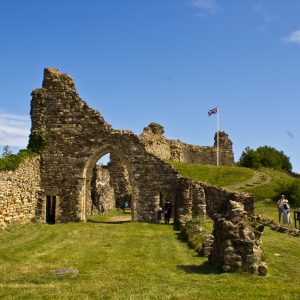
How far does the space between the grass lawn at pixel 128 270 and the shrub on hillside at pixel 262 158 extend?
3729 cm

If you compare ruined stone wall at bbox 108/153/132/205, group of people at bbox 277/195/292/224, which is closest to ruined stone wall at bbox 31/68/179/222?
group of people at bbox 277/195/292/224

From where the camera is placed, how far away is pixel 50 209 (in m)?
31.0

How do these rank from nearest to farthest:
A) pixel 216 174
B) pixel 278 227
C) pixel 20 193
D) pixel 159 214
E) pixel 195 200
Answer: pixel 278 227 → pixel 20 193 → pixel 195 200 → pixel 159 214 → pixel 216 174

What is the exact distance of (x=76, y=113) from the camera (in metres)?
30.2

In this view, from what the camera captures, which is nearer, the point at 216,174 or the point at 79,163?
the point at 79,163

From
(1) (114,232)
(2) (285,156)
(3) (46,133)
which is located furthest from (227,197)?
(2) (285,156)

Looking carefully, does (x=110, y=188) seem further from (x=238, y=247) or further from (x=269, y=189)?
(x=238, y=247)

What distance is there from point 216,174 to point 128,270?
3385cm

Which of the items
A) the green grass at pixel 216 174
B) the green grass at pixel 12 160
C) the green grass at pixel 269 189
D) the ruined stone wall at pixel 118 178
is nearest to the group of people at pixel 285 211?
the green grass at pixel 269 189

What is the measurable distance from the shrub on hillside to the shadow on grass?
147 ft

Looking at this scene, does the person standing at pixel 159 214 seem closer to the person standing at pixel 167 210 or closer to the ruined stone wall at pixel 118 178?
the person standing at pixel 167 210

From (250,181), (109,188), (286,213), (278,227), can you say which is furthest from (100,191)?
(278,227)

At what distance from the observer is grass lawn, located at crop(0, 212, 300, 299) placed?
1034cm

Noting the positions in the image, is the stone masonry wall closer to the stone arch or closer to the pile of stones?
the stone arch
